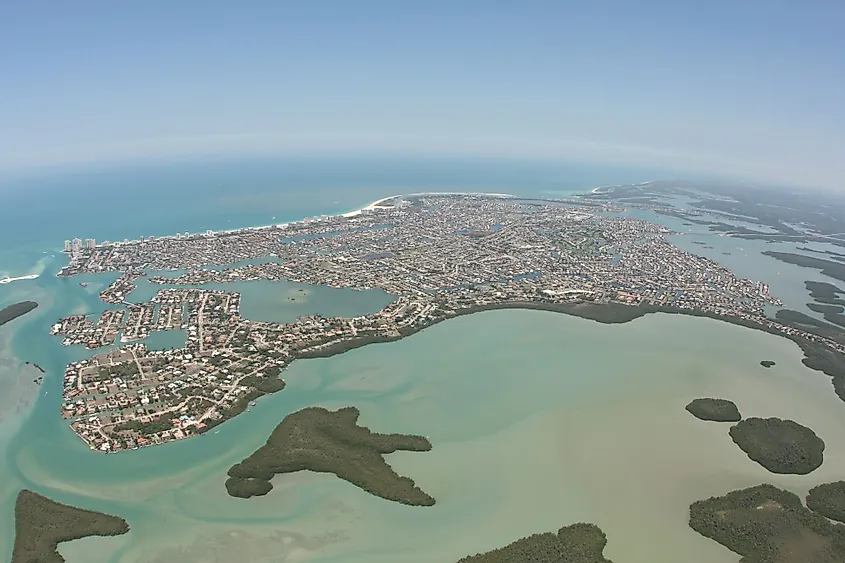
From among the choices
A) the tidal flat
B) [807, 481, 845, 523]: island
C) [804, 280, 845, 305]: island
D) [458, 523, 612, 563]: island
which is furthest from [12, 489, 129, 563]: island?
[804, 280, 845, 305]: island

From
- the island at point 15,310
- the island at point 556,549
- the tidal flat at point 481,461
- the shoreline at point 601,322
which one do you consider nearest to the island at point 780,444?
the tidal flat at point 481,461

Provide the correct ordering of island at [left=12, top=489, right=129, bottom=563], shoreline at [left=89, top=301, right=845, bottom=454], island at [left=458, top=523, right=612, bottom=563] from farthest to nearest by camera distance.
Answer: shoreline at [left=89, top=301, right=845, bottom=454] < island at [left=458, top=523, right=612, bottom=563] < island at [left=12, top=489, right=129, bottom=563]

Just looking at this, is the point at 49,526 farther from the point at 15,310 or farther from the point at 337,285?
the point at 337,285

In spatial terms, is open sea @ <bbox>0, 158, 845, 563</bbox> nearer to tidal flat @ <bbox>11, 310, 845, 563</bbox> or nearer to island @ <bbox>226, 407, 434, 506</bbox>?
tidal flat @ <bbox>11, 310, 845, 563</bbox>

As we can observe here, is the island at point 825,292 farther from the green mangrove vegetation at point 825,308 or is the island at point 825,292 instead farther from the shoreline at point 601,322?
the shoreline at point 601,322

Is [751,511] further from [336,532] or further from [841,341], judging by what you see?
[841,341]

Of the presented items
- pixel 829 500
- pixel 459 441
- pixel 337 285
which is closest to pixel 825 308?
pixel 829 500
